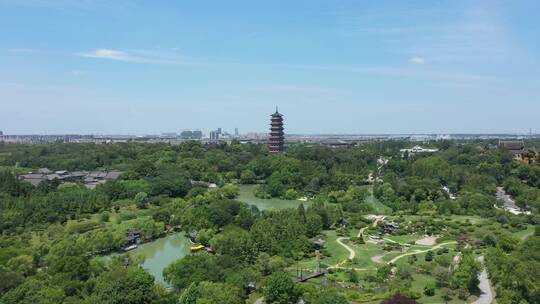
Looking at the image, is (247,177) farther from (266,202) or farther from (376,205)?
(376,205)

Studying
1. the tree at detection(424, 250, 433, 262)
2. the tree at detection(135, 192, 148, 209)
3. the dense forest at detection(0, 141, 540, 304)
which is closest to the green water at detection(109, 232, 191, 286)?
the dense forest at detection(0, 141, 540, 304)

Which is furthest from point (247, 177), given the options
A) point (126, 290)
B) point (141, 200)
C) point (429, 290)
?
point (126, 290)

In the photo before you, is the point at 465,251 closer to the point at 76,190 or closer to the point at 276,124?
the point at 76,190

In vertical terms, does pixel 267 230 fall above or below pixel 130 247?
above

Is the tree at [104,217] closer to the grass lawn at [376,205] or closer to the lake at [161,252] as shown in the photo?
the lake at [161,252]

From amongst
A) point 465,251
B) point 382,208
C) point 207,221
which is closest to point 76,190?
point 207,221

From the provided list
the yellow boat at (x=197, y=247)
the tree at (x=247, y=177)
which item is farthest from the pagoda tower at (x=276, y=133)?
the yellow boat at (x=197, y=247)
